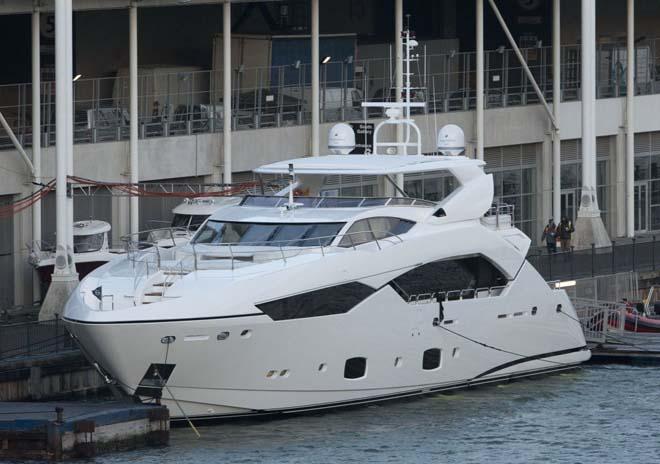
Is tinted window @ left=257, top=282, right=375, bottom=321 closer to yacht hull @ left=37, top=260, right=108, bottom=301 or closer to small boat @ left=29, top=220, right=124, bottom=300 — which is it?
yacht hull @ left=37, top=260, right=108, bottom=301

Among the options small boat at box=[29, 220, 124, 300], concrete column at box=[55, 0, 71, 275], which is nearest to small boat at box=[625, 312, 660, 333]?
small boat at box=[29, 220, 124, 300]

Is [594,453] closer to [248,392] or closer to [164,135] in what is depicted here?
[248,392]

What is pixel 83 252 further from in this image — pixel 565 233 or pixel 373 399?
pixel 565 233

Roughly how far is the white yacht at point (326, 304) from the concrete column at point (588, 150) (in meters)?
9.85

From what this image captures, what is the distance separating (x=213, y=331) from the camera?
118ft

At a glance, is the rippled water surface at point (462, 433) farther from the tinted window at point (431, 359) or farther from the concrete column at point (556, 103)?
the concrete column at point (556, 103)

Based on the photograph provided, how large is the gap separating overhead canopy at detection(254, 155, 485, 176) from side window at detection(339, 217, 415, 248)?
1.18 m

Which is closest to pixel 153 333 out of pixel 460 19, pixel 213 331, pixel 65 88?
pixel 213 331

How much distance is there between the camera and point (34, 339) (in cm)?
4009

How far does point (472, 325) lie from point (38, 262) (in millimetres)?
10977

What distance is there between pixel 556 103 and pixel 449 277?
20.1 metres

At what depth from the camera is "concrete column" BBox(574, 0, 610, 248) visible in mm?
52344

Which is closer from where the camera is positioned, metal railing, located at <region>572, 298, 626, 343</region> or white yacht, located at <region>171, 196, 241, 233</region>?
metal railing, located at <region>572, 298, 626, 343</region>

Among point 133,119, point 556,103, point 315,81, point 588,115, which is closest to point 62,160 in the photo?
point 133,119
